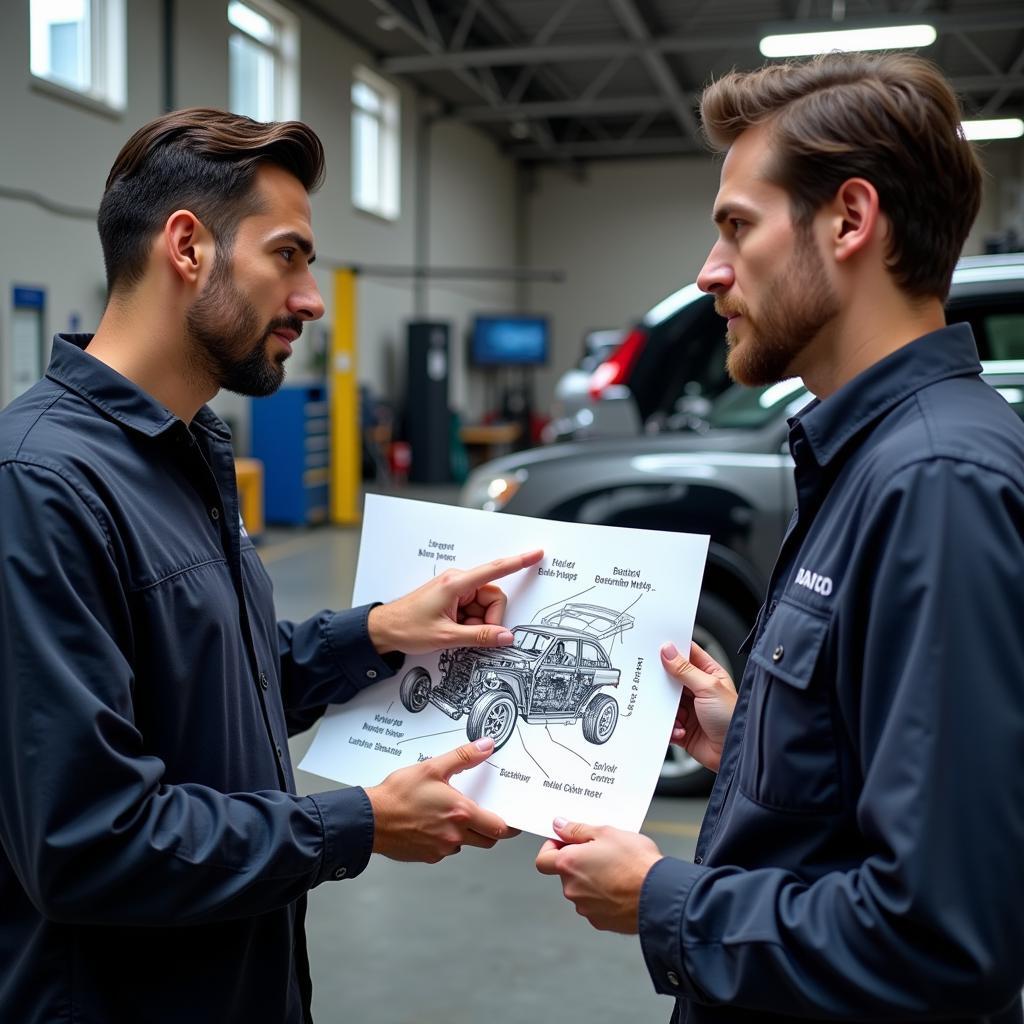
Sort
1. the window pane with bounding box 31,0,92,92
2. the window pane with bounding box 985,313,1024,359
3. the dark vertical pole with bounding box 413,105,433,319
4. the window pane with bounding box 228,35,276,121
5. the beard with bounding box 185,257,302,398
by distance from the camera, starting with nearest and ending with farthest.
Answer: the beard with bounding box 185,257,302,398
the window pane with bounding box 985,313,1024,359
the window pane with bounding box 31,0,92,92
the window pane with bounding box 228,35,276,121
the dark vertical pole with bounding box 413,105,433,319

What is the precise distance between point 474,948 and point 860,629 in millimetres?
2414

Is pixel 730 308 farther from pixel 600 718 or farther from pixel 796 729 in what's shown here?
pixel 600 718

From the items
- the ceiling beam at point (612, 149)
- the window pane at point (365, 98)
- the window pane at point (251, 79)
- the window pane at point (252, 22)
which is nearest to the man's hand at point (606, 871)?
the window pane at point (251, 79)

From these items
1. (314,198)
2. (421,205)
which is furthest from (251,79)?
(421,205)

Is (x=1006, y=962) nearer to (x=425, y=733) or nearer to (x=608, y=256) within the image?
(x=425, y=733)

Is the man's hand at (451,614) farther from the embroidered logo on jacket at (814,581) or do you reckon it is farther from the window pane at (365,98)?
the window pane at (365,98)

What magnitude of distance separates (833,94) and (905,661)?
0.58m

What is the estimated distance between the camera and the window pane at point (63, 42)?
25.0 ft

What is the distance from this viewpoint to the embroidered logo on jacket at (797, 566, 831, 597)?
1062mm

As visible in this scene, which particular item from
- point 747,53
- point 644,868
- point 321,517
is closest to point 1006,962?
point 644,868

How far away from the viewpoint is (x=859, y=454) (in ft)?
3.63

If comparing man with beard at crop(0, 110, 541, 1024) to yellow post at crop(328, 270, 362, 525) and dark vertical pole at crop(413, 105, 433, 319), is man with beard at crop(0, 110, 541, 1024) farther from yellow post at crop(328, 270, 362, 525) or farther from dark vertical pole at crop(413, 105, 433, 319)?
dark vertical pole at crop(413, 105, 433, 319)

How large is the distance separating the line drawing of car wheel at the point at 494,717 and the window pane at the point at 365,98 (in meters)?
13.0

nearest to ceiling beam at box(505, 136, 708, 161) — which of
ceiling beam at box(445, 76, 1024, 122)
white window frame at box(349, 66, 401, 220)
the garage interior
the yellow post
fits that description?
the garage interior
